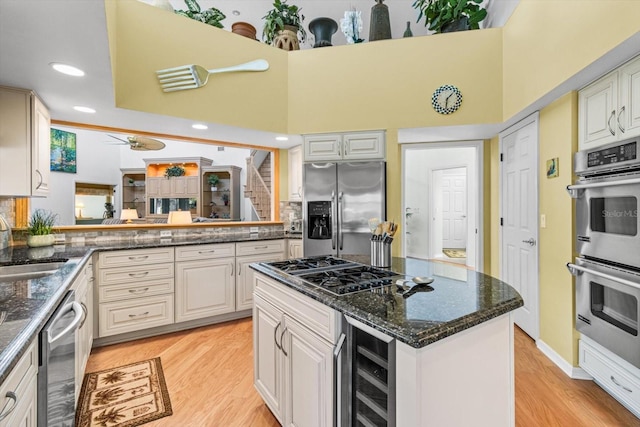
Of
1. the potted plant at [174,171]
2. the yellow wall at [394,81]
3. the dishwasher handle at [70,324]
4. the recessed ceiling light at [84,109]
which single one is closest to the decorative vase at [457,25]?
the yellow wall at [394,81]

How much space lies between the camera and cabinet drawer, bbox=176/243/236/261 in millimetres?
3141

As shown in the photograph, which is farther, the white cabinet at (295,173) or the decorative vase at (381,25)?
the white cabinet at (295,173)

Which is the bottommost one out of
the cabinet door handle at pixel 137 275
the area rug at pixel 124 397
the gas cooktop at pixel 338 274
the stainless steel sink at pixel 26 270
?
the area rug at pixel 124 397

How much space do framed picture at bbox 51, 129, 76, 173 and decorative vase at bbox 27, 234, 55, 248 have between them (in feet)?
15.4

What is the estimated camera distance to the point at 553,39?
2.27m

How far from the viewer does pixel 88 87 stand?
231cm

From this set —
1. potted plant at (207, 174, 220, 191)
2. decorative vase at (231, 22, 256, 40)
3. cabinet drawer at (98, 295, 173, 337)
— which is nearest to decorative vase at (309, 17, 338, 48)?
decorative vase at (231, 22, 256, 40)

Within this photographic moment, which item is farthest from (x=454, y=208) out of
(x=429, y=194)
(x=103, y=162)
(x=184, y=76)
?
(x=103, y=162)

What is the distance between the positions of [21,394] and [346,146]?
3.09 metres

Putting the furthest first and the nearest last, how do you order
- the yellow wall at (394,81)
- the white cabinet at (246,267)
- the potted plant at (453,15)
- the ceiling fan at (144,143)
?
the ceiling fan at (144,143), the white cabinet at (246,267), the potted plant at (453,15), the yellow wall at (394,81)

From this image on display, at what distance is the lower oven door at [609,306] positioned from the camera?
1786 mm

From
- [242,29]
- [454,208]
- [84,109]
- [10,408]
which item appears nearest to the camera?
[10,408]

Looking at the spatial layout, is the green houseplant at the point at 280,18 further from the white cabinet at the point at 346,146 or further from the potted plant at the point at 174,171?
the potted plant at the point at 174,171

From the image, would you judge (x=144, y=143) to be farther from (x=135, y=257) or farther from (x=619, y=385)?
(x=619, y=385)
